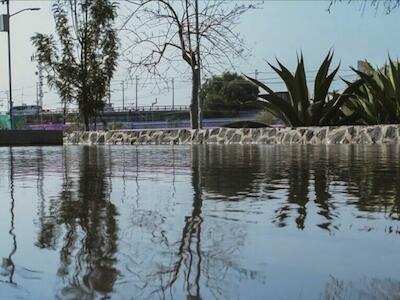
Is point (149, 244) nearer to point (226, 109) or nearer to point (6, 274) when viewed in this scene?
point (6, 274)

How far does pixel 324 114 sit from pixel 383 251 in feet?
47.3

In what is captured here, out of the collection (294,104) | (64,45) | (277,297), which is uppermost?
(64,45)

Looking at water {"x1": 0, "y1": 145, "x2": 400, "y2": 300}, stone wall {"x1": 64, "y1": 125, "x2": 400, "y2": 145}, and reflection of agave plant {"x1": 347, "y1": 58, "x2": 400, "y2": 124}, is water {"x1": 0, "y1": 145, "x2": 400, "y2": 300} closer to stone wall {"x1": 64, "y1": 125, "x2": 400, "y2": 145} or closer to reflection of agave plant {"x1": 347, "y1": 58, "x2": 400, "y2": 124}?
stone wall {"x1": 64, "y1": 125, "x2": 400, "y2": 145}

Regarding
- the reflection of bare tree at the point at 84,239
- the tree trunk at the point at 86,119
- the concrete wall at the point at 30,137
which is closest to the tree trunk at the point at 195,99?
the tree trunk at the point at 86,119

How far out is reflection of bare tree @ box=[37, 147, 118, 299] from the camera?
2.45 m

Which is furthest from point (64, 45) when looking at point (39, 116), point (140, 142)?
point (39, 116)

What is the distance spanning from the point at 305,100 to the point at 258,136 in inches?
62.4

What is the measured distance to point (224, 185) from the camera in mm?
5586

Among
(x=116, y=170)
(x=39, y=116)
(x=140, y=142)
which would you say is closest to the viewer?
(x=116, y=170)

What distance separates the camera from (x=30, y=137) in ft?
78.8

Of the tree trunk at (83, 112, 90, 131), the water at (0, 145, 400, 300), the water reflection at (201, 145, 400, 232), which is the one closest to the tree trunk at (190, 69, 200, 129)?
the tree trunk at (83, 112, 90, 131)

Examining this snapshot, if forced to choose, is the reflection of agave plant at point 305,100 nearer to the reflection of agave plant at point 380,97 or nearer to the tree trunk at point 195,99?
the reflection of agave plant at point 380,97

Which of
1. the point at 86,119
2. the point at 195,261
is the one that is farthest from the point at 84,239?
the point at 86,119

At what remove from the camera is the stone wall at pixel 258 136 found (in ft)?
50.0
